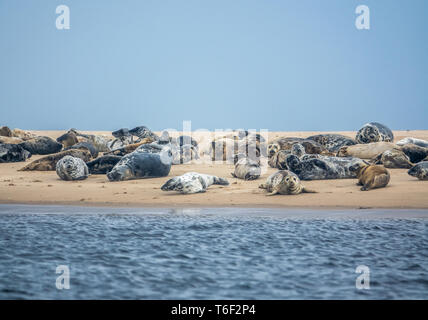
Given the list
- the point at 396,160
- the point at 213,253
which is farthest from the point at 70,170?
the point at 396,160

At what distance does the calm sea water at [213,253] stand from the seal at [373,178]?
1968 mm

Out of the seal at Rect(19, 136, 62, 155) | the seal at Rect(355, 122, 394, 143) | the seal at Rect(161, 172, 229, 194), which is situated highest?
the seal at Rect(355, 122, 394, 143)

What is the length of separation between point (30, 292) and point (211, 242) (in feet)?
8.88

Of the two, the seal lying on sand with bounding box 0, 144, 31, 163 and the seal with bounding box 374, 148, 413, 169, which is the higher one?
the seal lying on sand with bounding box 0, 144, 31, 163

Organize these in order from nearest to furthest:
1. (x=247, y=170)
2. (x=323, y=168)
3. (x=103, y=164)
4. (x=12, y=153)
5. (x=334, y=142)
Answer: (x=323, y=168) → (x=247, y=170) → (x=103, y=164) → (x=12, y=153) → (x=334, y=142)

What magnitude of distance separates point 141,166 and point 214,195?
292 cm

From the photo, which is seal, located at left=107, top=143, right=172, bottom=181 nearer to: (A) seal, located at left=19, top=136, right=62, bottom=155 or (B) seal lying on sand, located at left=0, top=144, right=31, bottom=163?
(B) seal lying on sand, located at left=0, top=144, right=31, bottom=163

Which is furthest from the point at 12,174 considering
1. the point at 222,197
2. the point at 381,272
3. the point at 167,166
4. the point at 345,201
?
the point at 381,272

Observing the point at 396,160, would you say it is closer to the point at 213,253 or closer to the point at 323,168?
the point at 323,168

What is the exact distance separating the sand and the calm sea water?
0.78 meters

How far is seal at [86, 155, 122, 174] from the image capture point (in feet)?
47.9

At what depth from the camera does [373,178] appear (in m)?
11.6

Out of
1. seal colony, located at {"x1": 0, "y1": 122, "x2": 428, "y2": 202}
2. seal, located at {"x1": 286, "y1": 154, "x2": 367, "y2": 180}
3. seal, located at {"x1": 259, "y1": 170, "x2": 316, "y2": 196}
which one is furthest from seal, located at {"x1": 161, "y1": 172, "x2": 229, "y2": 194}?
seal, located at {"x1": 286, "y1": 154, "x2": 367, "y2": 180}
